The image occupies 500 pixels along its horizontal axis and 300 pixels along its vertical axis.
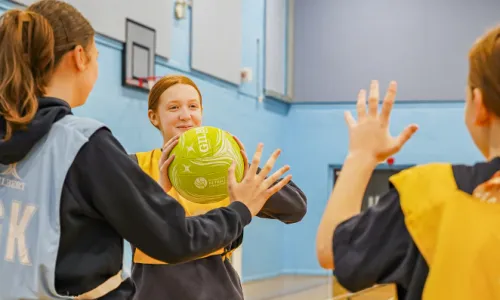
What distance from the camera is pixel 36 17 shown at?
205cm

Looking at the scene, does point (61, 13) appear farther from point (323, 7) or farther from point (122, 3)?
point (323, 7)

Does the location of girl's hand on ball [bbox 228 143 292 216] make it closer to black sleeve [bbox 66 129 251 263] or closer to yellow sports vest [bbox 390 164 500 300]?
black sleeve [bbox 66 129 251 263]

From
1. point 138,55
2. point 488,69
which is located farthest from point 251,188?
point 138,55

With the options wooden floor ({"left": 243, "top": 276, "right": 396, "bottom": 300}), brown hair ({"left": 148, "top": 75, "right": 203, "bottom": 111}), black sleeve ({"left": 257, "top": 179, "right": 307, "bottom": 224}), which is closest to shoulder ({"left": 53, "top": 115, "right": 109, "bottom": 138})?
black sleeve ({"left": 257, "top": 179, "right": 307, "bottom": 224})

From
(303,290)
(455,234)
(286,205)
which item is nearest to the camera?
(455,234)

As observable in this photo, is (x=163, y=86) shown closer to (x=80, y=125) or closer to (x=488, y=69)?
(x=80, y=125)

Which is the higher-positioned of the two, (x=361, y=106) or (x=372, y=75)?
(x=372, y=75)

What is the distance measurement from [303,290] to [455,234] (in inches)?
359

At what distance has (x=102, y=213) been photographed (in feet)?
6.51

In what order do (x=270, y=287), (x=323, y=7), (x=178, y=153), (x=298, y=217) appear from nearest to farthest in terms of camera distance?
(x=178, y=153), (x=298, y=217), (x=270, y=287), (x=323, y=7)

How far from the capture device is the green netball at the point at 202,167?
113 inches

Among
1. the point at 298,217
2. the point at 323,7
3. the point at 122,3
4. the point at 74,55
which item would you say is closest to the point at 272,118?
the point at 323,7

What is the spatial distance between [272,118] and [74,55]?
10508 mm

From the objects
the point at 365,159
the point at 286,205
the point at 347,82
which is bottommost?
the point at 286,205
